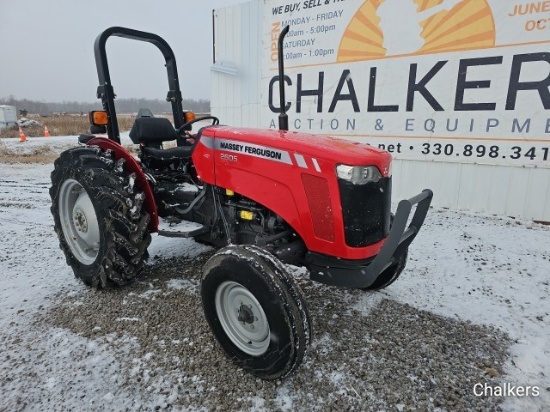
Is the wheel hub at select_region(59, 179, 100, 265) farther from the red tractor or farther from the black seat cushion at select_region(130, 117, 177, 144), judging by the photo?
the black seat cushion at select_region(130, 117, 177, 144)

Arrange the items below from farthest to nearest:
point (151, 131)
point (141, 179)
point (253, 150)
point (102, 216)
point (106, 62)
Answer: point (151, 131) < point (106, 62) < point (141, 179) < point (102, 216) < point (253, 150)

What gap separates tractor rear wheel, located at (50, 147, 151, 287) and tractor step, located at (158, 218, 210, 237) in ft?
0.53

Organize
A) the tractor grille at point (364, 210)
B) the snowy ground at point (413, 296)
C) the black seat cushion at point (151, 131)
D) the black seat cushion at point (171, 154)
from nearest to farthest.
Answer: the snowy ground at point (413, 296), the tractor grille at point (364, 210), the black seat cushion at point (171, 154), the black seat cushion at point (151, 131)

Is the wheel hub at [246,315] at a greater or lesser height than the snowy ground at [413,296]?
greater

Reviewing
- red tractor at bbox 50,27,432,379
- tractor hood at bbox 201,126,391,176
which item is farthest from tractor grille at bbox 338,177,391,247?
tractor hood at bbox 201,126,391,176

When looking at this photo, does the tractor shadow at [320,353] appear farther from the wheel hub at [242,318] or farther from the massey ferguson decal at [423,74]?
the massey ferguson decal at [423,74]

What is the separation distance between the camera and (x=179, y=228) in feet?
9.47

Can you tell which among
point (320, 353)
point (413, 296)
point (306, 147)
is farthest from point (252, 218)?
point (413, 296)

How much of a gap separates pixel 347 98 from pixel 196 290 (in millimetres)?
Result: 3965

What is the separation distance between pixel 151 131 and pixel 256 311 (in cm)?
218

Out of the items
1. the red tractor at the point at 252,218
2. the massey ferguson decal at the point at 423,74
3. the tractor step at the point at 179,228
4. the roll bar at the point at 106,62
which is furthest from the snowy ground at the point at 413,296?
the roll bar at the point at 106,62

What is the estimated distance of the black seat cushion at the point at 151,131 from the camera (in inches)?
132

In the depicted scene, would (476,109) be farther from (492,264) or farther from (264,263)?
(264,263)

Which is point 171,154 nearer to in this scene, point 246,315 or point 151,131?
point 151,131
